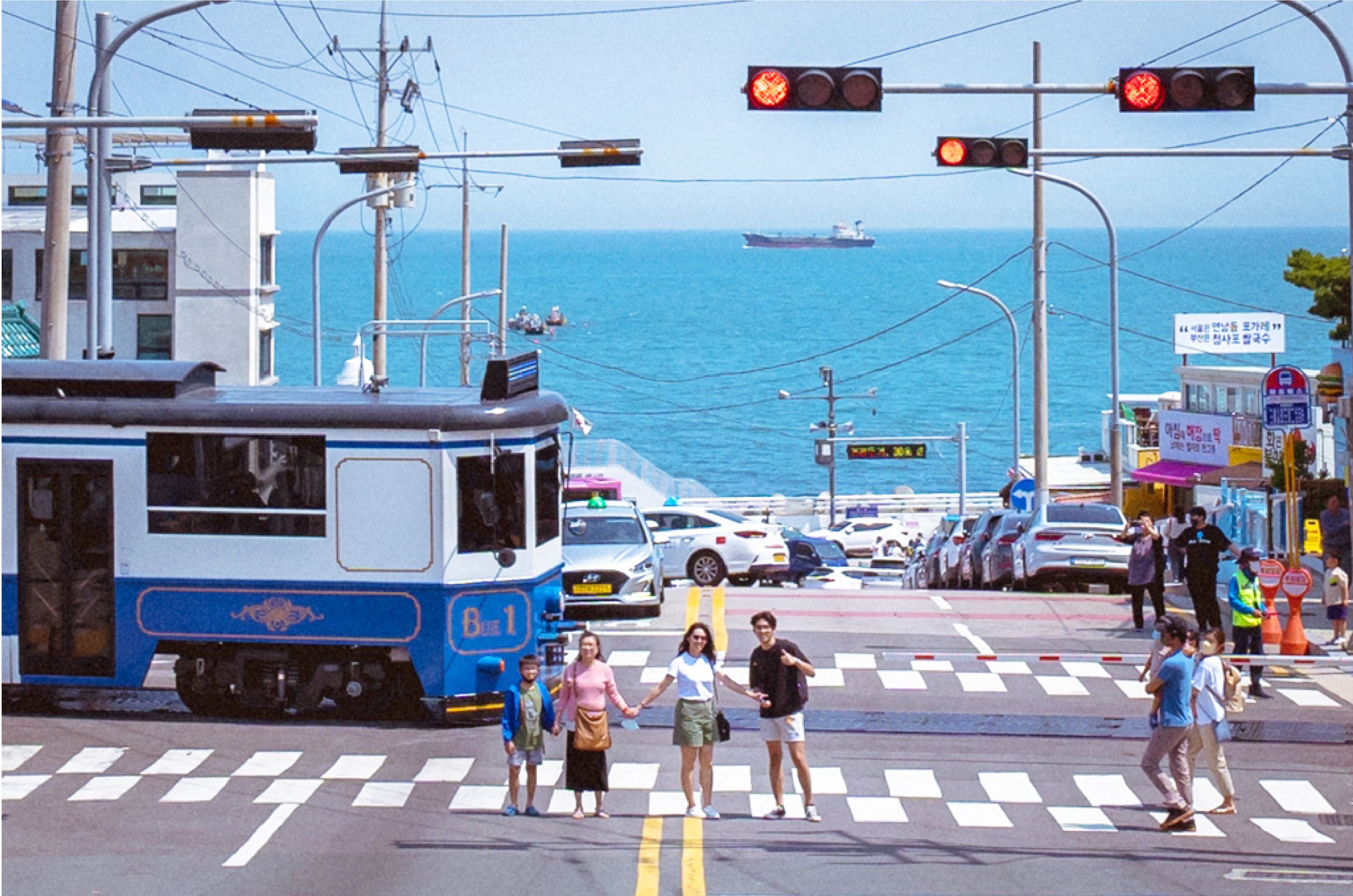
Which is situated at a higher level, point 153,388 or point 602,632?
point 153,388

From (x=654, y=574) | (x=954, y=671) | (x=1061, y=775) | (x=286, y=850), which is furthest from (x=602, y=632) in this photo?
(x=286, y=850)

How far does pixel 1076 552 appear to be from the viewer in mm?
28344

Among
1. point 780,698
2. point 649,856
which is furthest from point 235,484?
point 649,856

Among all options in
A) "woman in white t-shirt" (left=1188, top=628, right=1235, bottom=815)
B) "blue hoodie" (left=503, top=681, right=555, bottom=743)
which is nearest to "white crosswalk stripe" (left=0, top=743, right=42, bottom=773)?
"blue hoodie" (left=503, top=681, right=555, bottom=743)

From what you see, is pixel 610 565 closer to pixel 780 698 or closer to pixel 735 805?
pixel 735 805

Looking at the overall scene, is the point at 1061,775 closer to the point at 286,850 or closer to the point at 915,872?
the point at 915,872

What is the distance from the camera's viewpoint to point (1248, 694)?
65.4ft

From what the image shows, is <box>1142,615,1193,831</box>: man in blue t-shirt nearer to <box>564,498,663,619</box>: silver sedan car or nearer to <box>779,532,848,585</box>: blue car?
<box>564,498,663,619</box>: silver sedan car

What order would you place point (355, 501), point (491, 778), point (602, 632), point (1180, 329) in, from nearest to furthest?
1. point (491, 778)
2. point (355, 501)
3. point (602, 632)
4. point (1180, 329)

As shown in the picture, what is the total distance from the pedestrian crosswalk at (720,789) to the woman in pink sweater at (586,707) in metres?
0.39

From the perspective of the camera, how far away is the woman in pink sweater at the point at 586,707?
14148mm

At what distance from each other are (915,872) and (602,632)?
1116 centimetres

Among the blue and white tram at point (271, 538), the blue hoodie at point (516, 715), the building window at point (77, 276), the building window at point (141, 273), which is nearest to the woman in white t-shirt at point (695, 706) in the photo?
the blue hoodie at point (516, 715)

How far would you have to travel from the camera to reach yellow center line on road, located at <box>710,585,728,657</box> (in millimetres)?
22219
